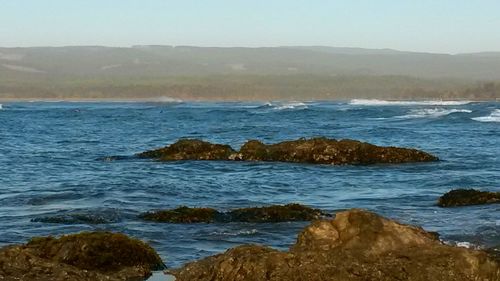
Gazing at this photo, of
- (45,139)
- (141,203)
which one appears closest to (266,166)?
(141,203)

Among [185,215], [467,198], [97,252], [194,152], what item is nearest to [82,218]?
[185,215]

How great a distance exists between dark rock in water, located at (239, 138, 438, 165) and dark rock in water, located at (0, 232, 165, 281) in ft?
62.5

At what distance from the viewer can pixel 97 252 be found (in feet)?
41.1

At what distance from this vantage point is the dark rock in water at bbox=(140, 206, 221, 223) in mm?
17938

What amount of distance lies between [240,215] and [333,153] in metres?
13.8

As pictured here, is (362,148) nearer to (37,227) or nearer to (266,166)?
(266,166)

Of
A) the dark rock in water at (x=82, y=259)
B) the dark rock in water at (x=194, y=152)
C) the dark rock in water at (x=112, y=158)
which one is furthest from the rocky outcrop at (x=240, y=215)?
the dark rock in water at (x=112, y=158)

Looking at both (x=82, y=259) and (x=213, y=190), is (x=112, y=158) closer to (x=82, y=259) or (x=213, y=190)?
(x=213, y=190)

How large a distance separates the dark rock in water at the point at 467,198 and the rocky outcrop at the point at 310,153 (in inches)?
419

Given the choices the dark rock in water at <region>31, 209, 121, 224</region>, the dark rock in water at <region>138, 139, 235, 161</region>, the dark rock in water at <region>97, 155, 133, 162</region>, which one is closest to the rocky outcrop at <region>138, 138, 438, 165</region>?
the dark rock in water at <region>138, 139, 235, 161</region>

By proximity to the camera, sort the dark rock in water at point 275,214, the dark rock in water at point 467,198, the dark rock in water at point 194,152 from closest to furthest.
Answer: the dark rock in water at point 275,214 < the dark rock in water at point 467,198 < the dark rock in water at point 194,152

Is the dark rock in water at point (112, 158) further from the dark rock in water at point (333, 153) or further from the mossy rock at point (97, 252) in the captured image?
the mossy rock at point (97, 252)

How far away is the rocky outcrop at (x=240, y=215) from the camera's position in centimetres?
1792

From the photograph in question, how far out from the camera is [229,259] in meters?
10.7
